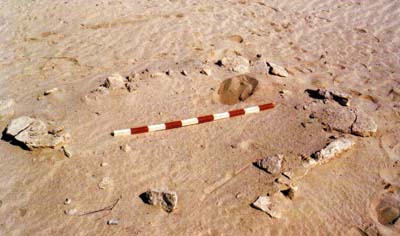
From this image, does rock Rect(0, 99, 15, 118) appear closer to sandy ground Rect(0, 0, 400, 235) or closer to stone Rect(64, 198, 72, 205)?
sandy ground Rect(0, 0, 400, 235)

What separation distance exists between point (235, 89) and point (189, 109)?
2.58 feet

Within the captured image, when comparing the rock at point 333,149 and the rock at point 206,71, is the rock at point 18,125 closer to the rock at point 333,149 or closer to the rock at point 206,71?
the rock at point 206,71

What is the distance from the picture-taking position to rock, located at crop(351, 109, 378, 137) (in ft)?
15.3

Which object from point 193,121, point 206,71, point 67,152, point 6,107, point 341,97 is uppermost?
point 341,97

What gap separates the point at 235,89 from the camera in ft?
17.9

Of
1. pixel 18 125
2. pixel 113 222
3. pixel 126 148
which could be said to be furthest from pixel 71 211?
pixel 18 125

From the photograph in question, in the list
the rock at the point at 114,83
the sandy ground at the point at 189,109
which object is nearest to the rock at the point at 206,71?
the sandy ground at the point at 189,109

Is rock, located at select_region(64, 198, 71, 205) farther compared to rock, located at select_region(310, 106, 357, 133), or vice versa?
rock, located at select_region(310, 106, 357, 133)

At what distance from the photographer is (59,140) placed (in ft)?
14.6

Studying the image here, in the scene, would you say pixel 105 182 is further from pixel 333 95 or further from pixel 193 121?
pixel 333 95

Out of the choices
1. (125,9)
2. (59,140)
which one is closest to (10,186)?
(59,140)

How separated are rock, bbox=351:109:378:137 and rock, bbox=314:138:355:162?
23 centimetres

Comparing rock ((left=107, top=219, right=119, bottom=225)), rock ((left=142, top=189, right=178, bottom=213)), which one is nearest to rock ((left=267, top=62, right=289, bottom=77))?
rock ((left=142, top=189, right=178, bottom=213))

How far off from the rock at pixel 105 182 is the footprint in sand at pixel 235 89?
190 cm
